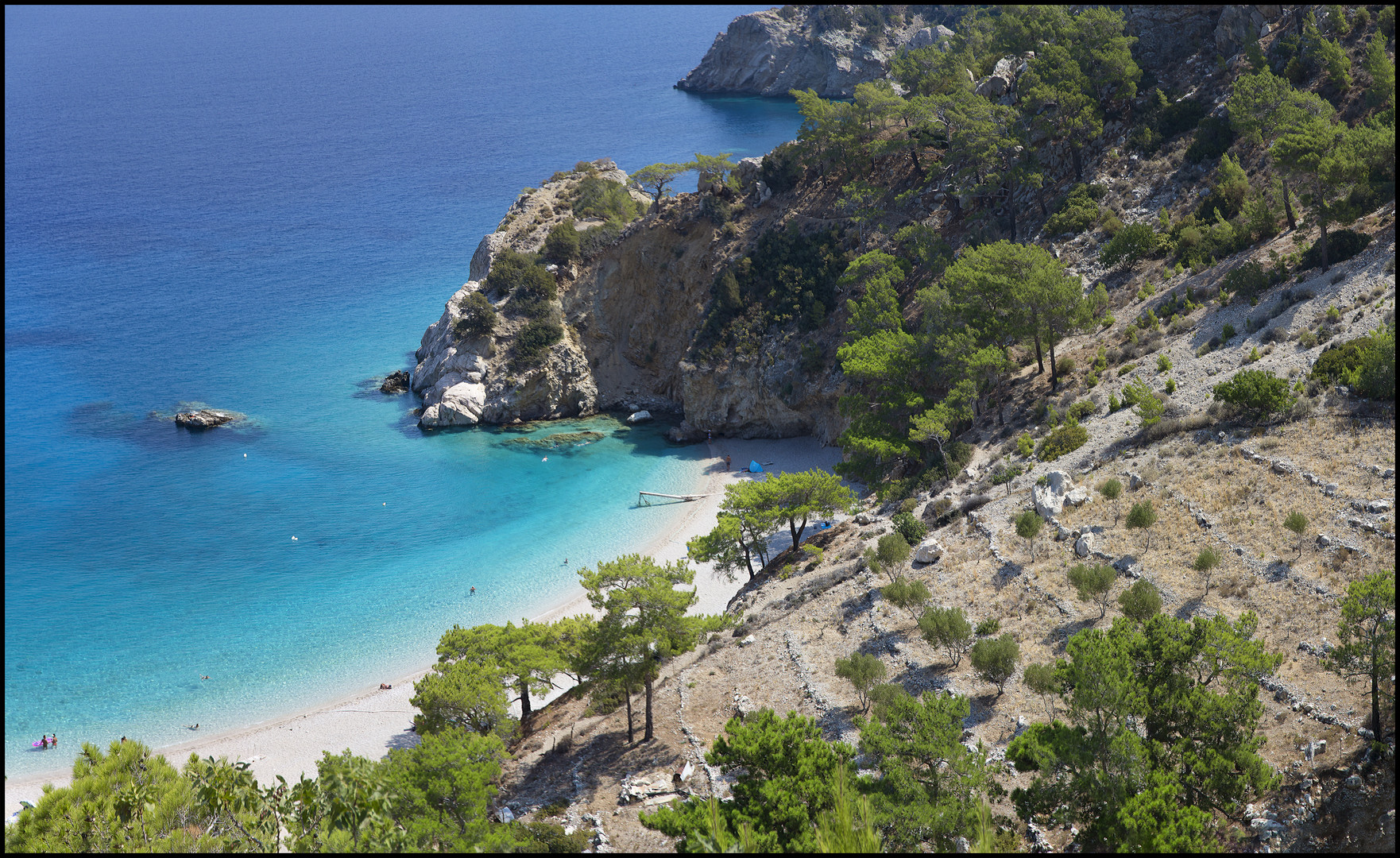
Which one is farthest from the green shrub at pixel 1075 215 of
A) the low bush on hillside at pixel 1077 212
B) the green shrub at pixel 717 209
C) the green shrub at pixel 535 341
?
the green shrub at pixel 535 341

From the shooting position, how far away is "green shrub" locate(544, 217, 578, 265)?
69.2 m

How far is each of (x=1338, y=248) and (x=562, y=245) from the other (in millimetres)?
48752

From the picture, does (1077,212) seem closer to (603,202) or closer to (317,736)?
(603,202)

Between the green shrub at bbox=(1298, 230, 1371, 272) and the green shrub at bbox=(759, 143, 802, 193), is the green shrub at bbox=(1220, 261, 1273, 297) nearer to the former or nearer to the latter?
the green shrub at bbox=(1298, 230, 1371, 272)

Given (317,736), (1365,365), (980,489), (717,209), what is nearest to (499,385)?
(717,209)

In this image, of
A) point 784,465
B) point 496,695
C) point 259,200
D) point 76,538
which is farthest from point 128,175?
point 496,695

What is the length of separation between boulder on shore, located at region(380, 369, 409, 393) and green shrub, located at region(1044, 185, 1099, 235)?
48491 mm

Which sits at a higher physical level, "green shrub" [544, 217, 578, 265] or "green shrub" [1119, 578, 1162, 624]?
"green shrub" [544, 217, 578, 265]

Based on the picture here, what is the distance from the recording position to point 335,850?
2058cm

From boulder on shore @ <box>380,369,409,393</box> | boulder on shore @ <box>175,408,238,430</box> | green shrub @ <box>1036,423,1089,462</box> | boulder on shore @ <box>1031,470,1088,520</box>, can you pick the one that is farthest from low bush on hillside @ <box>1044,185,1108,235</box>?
boulder on shore @ <box>175,408,238,430</box>

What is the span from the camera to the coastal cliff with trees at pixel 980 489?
2116 centimetres

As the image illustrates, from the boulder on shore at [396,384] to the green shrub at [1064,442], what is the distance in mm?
51090

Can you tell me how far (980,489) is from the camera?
3859 centimetres

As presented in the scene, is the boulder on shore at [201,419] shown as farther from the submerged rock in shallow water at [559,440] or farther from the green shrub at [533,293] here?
the green shrub at [533,293]
